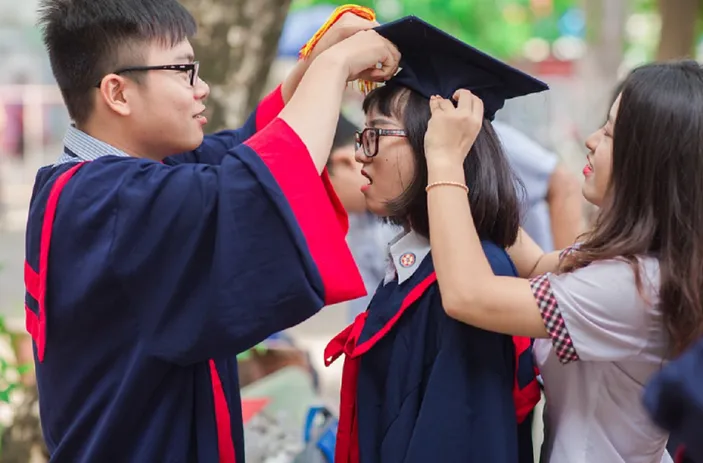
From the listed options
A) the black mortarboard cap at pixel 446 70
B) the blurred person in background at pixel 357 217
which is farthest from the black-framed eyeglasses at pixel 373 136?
the blurred person in background at pixel 357 217

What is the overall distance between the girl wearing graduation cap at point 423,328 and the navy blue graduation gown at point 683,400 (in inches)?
23.9

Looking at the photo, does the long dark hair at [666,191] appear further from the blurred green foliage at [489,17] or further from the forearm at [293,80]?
the blurred green foliage at [489,17]

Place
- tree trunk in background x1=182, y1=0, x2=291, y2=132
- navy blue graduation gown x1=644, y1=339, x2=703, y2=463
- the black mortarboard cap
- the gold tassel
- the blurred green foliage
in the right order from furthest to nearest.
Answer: the blurred green foliage → tree trunk in background x1=182, y1=0, x2=291, y2=132 → the gold tassel → the black mortarboard cap → navy blue graduation gown x1=644, y1=339, x2=703, y2=463

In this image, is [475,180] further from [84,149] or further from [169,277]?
[84,149]

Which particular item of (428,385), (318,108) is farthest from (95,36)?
(428,385)

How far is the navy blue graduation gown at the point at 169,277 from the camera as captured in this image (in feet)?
6.21

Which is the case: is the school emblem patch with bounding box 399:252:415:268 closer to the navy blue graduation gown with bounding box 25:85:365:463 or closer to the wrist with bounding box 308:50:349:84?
the navy blue graduation gown with bounding box 25:85:365:463

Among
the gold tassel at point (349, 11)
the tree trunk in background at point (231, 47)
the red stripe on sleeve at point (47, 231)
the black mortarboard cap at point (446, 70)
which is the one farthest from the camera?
the tree trunk in background at point (231, 47)

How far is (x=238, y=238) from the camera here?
1.88 metres

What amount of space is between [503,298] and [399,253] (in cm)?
35

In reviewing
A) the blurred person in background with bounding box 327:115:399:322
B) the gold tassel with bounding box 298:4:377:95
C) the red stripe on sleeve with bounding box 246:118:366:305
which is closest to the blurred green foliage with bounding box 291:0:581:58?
the blurred person in background with bounding box 327:115:399:322

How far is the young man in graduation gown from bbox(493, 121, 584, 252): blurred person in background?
1.91 metres

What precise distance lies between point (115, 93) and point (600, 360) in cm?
124

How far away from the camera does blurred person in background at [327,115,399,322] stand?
413 cm
